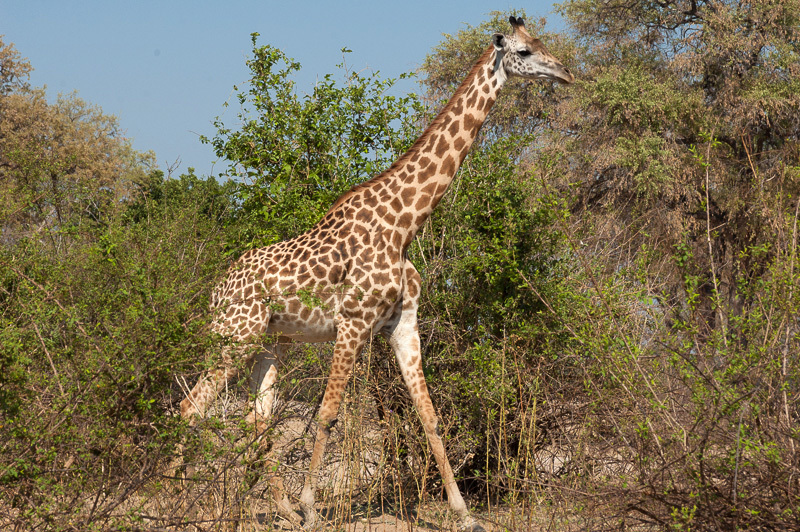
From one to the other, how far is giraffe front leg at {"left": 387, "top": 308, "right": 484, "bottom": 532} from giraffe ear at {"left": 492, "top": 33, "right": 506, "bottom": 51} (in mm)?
2181

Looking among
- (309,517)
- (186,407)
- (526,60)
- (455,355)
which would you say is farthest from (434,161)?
(309,517)

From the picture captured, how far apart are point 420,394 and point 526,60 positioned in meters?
2.76

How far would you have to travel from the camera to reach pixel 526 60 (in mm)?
6707

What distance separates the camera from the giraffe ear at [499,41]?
6719 mm

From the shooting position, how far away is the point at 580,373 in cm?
741

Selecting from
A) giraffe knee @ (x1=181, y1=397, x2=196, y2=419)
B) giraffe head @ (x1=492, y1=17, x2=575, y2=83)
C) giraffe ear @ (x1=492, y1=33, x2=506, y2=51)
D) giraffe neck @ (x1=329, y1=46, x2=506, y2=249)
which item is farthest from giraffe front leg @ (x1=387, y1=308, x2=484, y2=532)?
giraffe ear @ (x1=492, y1=33, x2=506, y2=51)

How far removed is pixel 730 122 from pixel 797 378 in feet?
53.0

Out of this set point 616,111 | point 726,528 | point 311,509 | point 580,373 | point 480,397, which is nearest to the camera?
point 726,528

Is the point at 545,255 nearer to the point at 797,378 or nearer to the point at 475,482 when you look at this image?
the point at 475,482

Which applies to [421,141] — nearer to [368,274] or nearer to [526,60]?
[526,60]

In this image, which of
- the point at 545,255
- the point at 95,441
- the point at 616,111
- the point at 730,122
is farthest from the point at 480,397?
the point at 730,122

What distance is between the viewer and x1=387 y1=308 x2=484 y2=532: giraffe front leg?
613 centimetres

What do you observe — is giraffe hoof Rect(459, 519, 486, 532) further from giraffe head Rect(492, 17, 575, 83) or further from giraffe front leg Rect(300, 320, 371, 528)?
giraffe head Rect(492, 17, 575, 83)

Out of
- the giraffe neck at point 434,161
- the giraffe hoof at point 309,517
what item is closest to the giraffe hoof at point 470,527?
the giraffe hoof at point 309,517
